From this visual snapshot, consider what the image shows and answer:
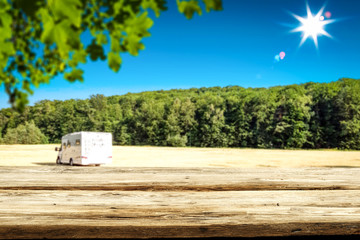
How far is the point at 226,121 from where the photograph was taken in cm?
7925

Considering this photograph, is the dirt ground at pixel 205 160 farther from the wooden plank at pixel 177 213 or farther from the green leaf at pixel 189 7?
the green leaf at pixel 189 7

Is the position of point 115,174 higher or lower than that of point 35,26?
lower

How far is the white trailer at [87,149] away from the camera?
19.0 meters

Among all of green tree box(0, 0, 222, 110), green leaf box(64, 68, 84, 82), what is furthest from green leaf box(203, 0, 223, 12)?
green leaf box(64, 68, 84, 82)

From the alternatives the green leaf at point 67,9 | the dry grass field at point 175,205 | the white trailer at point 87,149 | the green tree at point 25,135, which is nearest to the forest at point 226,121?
the green tree at point 25,135

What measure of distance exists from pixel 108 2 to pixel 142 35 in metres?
0.20

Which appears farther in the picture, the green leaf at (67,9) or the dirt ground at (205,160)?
the dirt ground at (205,160)

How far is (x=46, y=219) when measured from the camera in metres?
2.57

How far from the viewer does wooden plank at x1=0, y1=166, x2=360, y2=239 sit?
2.49 metres

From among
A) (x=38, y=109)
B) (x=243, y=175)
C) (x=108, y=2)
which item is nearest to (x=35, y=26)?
(x=108, y=2)

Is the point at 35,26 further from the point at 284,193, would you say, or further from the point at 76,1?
the point at 284,193

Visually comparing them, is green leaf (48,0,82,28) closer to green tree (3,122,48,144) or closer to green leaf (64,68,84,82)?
green leaf (64,68,84,82)

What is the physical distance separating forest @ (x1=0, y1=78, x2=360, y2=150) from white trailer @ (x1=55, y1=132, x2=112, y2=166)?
181ft

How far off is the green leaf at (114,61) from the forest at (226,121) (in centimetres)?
7133
